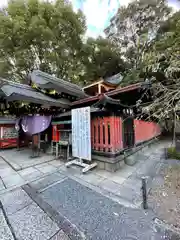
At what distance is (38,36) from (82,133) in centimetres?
1108

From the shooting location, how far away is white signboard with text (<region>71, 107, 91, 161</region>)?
429 cm

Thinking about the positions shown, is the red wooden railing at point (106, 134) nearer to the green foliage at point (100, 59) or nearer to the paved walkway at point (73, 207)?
the paved walkway at point (73, 207)

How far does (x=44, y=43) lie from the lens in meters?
11.6

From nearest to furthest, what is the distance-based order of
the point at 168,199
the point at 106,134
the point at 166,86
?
the point at 168,199
the point at 166,86
the point at 106,134

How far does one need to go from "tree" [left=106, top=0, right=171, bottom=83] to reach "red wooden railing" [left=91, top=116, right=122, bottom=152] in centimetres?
982

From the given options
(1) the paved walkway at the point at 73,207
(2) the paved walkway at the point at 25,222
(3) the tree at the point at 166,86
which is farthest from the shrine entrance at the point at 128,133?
(2) the paved walkway at the point at 25,222

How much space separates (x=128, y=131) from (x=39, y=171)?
3.98 metres

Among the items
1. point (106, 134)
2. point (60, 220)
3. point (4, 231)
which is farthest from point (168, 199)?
point (4, 231)

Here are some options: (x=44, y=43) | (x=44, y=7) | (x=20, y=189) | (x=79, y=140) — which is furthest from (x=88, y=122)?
(x=44, y=7)

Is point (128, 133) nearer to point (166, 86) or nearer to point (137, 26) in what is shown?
point (166, 86)

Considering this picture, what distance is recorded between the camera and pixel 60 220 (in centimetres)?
209

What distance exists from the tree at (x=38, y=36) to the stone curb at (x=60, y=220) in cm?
1258

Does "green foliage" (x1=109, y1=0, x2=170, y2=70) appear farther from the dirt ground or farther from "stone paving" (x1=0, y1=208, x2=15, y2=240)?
"stone paving" (x1=0, y1=208, x2=15, y2=240)

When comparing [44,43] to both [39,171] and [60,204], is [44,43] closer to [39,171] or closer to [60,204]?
[39,171]
